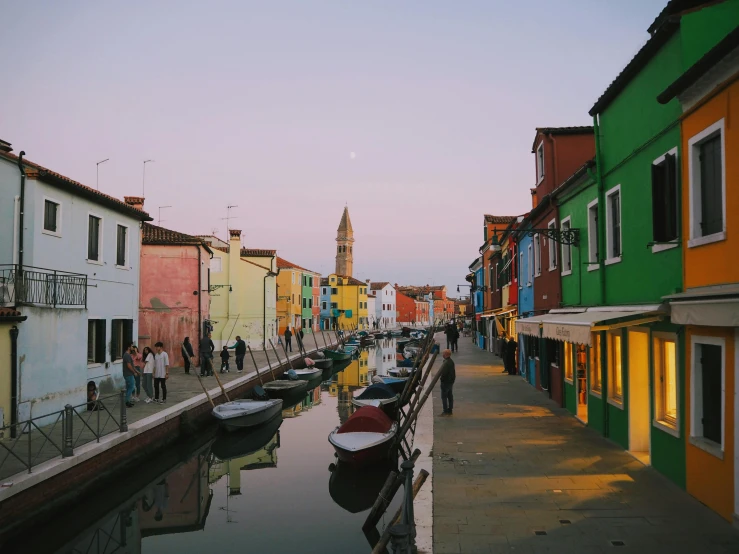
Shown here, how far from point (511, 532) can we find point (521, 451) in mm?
4335

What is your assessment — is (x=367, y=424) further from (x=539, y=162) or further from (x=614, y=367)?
(x=539, y=162)

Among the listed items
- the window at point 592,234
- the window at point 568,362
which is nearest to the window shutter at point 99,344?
the window at point 568,362

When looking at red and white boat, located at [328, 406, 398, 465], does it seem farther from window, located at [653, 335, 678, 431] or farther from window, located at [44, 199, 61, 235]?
window, located at [44, 199, 61, 235]

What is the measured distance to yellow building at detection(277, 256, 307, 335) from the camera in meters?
61.1

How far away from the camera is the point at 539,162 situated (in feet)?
62.1

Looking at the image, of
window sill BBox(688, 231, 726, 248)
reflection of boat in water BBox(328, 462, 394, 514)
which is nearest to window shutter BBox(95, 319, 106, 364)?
reflection of boat in water BBox(328, 462, 394, 514)

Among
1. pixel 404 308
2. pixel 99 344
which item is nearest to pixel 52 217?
pixel 99 344

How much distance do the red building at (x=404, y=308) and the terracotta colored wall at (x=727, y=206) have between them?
11644 centimetres

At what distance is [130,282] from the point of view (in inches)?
814

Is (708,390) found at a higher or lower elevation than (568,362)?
higher

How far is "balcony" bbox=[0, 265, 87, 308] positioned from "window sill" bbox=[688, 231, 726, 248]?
13.5m

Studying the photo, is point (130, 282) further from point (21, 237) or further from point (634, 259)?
point (634, 259)

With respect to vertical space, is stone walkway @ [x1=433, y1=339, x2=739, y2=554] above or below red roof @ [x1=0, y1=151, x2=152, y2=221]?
below

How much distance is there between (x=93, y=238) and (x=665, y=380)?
53.8 feet
